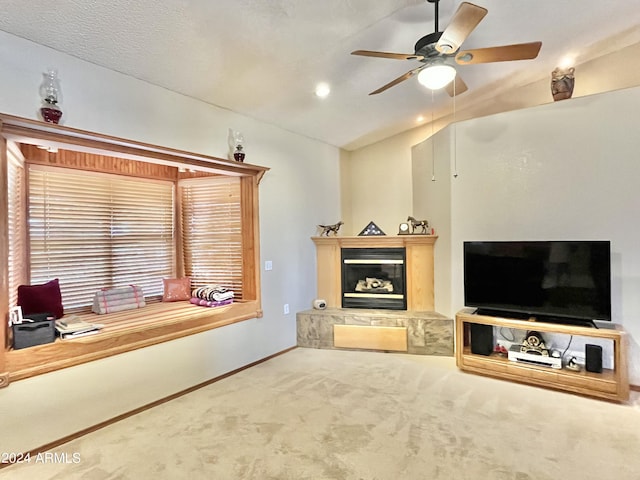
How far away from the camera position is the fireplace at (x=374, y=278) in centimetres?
459

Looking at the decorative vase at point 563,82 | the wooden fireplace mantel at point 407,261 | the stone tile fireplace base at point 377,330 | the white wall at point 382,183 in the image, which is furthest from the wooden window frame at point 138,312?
the decorative vase at point 563,82

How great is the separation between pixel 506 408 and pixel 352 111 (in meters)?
3.40

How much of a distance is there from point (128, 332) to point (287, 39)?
267cm

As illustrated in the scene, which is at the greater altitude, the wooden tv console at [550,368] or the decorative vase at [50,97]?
the decorative vase at [50,97]

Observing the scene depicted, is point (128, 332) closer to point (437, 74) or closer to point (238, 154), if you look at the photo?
point (238, 154)

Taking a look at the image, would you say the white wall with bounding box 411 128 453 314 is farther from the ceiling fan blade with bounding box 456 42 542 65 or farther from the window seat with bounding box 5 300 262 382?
the window seat with bounding box 5 300 262 382

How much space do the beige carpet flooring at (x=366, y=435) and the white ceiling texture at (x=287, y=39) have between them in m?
2.79

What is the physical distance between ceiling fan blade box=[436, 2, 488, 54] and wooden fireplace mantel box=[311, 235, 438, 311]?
257 centimetres

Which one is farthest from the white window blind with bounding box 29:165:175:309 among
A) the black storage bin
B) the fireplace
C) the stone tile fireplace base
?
the fireplace

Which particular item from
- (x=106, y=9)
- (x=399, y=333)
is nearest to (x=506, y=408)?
(x=399, y=333)

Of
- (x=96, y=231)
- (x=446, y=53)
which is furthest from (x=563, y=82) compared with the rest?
(x=96, y=231)

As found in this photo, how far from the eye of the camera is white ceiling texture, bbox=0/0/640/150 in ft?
7.51

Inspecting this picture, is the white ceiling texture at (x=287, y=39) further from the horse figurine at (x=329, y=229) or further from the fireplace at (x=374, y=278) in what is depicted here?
the fireplace at (x=374, y=278)

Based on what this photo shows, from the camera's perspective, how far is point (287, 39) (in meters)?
2.72
